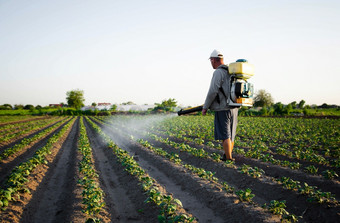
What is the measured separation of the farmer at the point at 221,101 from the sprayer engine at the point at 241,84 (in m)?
0.26

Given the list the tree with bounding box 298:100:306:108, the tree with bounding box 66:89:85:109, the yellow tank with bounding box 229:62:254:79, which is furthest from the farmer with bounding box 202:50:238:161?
the tree with bounding box 66:89:85:109

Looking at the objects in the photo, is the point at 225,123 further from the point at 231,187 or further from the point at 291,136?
the point at 291,136

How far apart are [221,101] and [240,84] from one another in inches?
28.8

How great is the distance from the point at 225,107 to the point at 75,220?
397 centimetres

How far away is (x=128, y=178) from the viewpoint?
19.1 feet

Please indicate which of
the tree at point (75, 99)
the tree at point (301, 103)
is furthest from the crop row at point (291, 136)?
the tree at point (75, 99)

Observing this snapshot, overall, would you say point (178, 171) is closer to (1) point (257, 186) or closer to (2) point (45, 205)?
(1) point (257, 186)

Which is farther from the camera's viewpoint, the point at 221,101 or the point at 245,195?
the point at 221,101

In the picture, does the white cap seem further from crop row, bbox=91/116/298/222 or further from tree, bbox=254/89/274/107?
tree, bbox=254/89/274/107

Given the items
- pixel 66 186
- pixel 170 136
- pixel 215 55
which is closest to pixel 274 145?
pixel 170 136

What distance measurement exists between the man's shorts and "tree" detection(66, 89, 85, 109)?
318 feet

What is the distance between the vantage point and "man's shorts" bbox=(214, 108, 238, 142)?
5328 millimetres

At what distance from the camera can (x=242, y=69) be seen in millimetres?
4719

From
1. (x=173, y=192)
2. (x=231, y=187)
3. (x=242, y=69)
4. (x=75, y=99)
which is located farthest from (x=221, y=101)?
(x=75, y=99)
